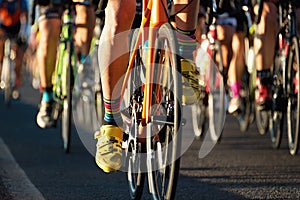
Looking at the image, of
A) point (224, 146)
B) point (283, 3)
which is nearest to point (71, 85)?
point (224, 146)

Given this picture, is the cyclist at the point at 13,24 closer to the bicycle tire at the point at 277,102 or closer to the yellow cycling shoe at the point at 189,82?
the bicycle tire at the point at 277,102

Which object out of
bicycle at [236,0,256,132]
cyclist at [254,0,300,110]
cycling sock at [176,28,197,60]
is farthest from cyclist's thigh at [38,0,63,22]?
cycling sock at [176,28,197,60]

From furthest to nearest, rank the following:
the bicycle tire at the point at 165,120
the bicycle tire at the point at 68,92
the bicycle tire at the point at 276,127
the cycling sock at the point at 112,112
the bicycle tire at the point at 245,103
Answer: the bicycle tire at the point at 245,103 < the bicycle tire at the point at 68,92 < the bicycle tire at the point at 276,127 < the cycling sock at the point at 112,112 < the bicycle tire at the point at 165,120

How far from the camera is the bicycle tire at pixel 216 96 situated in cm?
893

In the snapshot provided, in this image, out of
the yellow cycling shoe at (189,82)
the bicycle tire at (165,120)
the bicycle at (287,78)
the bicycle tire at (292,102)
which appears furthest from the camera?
the bicycle at (287,78)

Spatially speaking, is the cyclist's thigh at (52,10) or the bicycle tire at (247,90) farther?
the bicycle tire at (247,90)

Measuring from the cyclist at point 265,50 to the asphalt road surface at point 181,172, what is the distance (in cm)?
45

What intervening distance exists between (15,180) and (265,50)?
9.16 feet

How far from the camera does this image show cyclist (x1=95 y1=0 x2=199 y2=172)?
490 centimetres

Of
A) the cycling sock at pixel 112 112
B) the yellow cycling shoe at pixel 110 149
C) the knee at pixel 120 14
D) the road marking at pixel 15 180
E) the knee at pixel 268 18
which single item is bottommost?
the road marking at pixel 15 180

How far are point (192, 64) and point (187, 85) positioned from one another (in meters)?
0.11

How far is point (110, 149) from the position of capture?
16.6 feet

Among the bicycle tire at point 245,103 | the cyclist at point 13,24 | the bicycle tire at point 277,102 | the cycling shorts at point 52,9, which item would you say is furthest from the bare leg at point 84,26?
the cyclist at point 13,24

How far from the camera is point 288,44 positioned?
727 centimetres
